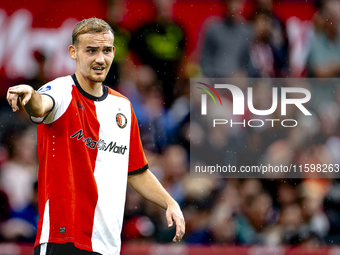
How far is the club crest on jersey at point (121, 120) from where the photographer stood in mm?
2680

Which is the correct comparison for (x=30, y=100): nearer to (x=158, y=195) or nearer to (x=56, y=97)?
(x=56, y=97)

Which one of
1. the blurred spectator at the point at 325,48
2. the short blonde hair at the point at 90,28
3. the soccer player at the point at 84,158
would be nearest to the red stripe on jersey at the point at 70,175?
the soccer player at the point at 84,158

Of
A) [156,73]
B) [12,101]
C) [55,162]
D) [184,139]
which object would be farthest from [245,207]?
[12,101]

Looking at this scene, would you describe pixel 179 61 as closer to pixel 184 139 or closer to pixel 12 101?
pixel 184 139

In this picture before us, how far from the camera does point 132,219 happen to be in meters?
5.29

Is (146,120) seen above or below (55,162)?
above

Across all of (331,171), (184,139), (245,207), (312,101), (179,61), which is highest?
(179,61)

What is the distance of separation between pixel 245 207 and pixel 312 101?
1770 mm

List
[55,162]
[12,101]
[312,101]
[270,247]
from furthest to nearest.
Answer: [312,101], [270,247], [55,162], [12,101]

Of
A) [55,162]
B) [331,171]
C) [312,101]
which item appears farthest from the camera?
[312,101]

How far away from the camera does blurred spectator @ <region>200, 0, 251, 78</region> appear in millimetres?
5766

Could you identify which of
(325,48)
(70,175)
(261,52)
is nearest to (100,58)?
(70,175)

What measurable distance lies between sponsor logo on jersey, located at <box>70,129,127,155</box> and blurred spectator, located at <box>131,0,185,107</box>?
127 inches

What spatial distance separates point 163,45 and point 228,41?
2.80 ft
